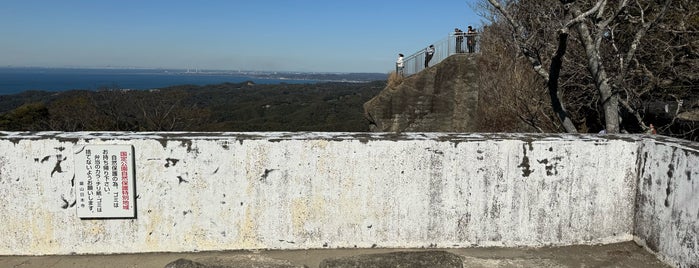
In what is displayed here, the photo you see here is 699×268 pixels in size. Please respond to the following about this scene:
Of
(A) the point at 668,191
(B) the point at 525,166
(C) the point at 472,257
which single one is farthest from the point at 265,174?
(A) the point at 668,191

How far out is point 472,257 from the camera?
4066 mm

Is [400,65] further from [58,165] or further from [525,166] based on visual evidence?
[58,165]

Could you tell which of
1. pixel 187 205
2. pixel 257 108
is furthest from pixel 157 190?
pixel 257 108

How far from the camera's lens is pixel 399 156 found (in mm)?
4066

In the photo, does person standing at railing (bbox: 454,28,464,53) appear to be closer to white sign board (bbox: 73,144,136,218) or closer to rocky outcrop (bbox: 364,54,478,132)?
rocky outcrop (bbox: 364,54,478,132)

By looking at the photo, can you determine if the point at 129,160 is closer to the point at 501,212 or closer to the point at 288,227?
the point at 288,227

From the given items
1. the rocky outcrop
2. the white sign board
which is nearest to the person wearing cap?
the rocky outcrop

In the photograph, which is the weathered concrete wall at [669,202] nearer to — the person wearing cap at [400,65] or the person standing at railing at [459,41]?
the person standing at railing at [459,41]

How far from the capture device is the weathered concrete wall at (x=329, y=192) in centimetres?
391

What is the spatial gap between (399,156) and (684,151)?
Answer: 2134 millimetres

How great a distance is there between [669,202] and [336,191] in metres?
2.63

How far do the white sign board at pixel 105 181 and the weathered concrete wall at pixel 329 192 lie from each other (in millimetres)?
71

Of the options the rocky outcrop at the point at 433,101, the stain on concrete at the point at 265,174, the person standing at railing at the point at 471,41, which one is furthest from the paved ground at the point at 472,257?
the person standing at railing at the point at 471,41

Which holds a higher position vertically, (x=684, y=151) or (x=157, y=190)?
(x=684, y=151)
